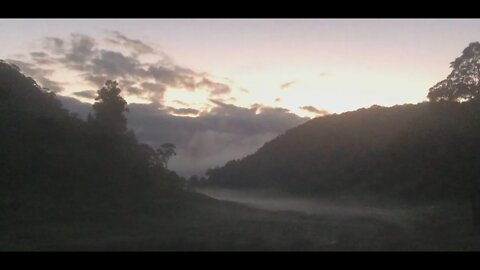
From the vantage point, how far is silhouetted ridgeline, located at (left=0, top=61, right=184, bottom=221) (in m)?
34.9

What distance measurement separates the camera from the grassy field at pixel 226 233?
22.6 m

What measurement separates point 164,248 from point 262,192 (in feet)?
233

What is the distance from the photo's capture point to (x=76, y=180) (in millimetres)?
39594

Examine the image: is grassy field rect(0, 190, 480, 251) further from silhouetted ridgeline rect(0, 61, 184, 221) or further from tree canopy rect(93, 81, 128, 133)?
tree canopy rect(93, 81, 128, 133)

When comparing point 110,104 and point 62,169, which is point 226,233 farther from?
point 110,104

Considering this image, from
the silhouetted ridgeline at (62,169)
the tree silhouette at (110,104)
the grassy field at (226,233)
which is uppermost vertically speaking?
the tree silhouette at (110,104)

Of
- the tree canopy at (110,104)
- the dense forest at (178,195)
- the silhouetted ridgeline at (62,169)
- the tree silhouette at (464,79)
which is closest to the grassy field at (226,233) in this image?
the dense forest at (178,195)

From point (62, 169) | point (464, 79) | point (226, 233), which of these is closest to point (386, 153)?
point (464, 79)

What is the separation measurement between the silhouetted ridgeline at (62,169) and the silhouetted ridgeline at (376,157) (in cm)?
1671

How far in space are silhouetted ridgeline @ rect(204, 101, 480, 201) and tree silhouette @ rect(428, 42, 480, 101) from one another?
58 cm

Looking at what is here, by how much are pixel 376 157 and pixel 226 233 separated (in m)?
53.2

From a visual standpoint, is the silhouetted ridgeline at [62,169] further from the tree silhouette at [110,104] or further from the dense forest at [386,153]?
the dense forest at [386,153]

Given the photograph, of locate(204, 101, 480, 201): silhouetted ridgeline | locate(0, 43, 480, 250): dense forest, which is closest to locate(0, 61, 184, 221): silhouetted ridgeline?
locate(0, 43, 480, 250): dense forest

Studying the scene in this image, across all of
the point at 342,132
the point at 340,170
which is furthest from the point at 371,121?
the point at 340,170
